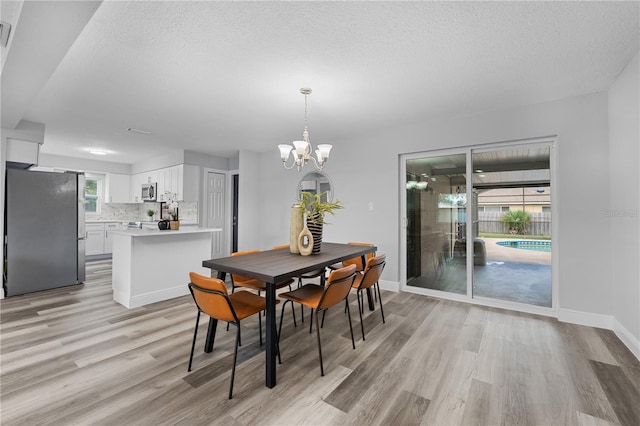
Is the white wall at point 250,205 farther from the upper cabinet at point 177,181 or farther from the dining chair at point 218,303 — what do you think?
the dining chair at point 218,303

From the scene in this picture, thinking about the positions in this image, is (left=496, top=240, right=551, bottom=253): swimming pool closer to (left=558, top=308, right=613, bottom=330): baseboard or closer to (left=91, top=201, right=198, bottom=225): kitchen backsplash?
(left=558, top=308, right=613, bottom=330): baseboard

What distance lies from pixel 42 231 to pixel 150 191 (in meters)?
2.58

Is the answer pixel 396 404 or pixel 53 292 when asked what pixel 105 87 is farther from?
pixel 396 404

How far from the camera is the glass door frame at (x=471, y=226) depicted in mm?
3223

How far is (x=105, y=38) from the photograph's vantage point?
2086 mm

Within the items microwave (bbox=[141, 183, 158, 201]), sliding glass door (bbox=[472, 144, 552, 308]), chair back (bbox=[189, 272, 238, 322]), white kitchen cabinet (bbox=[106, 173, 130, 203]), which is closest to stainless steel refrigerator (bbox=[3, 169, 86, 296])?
microwave (bbox=[141, 183, 158, 201])

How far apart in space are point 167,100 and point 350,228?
3062 mm

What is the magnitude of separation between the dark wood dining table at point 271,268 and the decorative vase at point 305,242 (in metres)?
0.06

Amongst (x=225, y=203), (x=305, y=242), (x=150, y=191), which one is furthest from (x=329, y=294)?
(x=150, y=191)

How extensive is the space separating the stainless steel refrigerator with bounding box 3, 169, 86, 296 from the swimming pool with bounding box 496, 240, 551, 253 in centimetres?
617

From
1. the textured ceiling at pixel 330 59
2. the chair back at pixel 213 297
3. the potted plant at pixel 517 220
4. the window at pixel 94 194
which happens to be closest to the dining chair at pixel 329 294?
the chair back at pixel 213 297

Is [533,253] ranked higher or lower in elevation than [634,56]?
lower

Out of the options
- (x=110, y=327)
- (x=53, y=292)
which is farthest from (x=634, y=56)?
(x=53, y=292)

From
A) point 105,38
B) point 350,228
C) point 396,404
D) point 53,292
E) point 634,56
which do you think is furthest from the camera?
point 350,228
